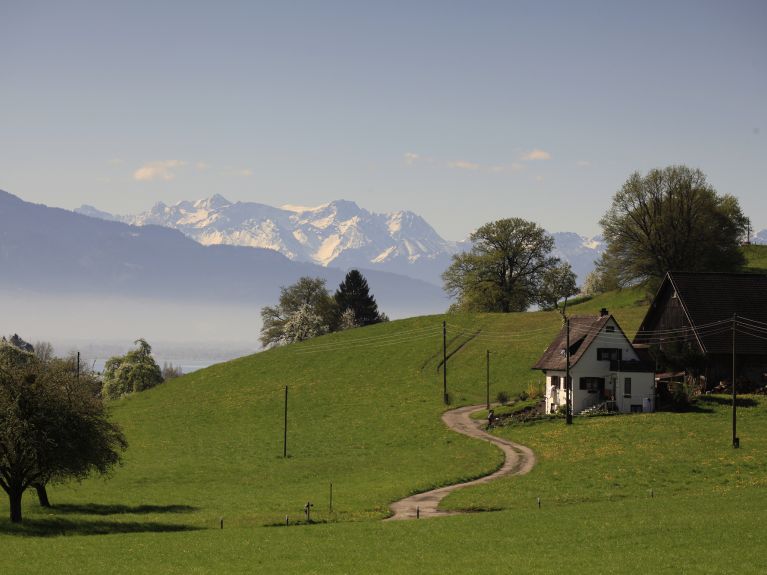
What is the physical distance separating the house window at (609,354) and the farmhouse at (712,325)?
485cm

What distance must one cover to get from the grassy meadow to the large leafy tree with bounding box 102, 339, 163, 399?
107ft

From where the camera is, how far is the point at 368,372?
118312mm

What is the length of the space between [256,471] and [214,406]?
119ft

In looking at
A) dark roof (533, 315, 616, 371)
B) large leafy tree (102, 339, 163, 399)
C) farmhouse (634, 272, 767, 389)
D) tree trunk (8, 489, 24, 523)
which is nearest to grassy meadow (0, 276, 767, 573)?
tree trunk (8, 489, 24, 523)

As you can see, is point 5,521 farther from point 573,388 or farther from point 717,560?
point 573,388

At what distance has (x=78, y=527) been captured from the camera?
2101 inches

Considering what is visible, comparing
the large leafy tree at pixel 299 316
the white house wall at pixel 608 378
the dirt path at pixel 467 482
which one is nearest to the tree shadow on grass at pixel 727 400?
the white house wall at pixel 608 378

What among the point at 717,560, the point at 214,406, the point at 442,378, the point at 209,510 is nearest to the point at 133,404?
the point at 214,406

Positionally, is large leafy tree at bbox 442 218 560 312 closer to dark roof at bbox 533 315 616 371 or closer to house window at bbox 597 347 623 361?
dark roof at bbox 533 315 616 371

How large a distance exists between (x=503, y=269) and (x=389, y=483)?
89.4m

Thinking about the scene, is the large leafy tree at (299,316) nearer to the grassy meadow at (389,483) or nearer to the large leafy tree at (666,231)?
the grassy meadow at (389,483)

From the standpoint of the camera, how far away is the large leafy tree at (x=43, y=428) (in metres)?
54.7

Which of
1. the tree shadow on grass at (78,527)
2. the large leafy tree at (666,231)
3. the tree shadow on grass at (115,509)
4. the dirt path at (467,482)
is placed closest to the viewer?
the tree shadow on grass at (78,527)

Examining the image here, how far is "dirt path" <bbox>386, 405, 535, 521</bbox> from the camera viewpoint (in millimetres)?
55812
